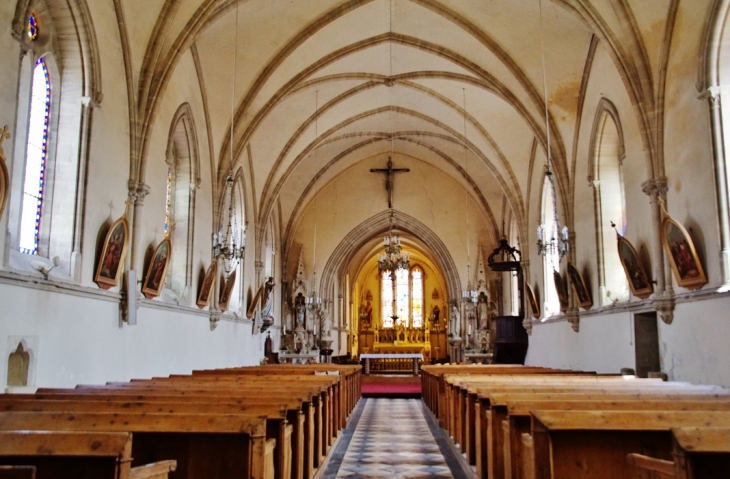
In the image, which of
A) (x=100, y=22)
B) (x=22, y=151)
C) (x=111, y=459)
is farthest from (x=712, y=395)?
(x=100, y=22)

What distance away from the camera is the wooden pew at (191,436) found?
4152 mm

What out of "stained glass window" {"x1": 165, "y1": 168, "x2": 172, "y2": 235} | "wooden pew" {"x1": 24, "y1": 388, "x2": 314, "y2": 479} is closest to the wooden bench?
"wooden pew" {"x1": 24, "y1": 388, "x2": 314, "y2": 479}

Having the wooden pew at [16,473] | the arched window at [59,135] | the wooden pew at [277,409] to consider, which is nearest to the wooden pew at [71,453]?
the wooden pew at [16,473]

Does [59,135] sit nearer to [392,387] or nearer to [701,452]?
[701,452]

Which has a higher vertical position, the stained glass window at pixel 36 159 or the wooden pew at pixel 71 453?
the stained glass window at pixel 36 159

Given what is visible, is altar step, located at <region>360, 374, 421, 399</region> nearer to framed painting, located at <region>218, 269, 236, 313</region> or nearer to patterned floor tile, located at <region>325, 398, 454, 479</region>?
patterned floor tile, located at <region>325, 398, 454, 479</region>

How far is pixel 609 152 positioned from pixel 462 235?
1284 centimetres

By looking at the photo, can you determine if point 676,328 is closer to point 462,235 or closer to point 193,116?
point 193,116

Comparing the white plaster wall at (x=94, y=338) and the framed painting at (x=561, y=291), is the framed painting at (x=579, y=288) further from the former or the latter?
the white plaster wall at (x=94, y=338)

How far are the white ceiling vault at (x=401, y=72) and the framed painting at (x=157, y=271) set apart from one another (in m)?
1.82

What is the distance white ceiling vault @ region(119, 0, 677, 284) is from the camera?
37.8 ft

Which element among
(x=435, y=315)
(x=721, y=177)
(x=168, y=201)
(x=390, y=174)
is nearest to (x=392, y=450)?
(x=721, y=177)

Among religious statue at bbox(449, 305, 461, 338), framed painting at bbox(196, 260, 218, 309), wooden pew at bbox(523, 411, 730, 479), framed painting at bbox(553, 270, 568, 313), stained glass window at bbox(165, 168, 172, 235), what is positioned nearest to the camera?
wooden pew at bbox(523, 411, 730, 479)

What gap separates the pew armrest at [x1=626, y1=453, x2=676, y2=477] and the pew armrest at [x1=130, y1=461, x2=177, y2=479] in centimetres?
248
